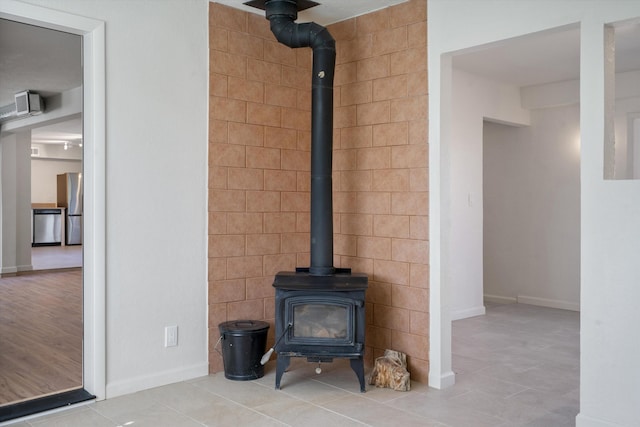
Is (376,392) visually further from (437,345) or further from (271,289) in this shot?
(271,289)

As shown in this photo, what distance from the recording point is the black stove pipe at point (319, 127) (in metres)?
3.78

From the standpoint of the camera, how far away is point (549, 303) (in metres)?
6.68

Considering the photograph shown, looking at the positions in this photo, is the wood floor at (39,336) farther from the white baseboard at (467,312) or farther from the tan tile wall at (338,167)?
the white baseboard at (467,312)

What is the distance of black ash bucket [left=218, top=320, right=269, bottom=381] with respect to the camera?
370cm

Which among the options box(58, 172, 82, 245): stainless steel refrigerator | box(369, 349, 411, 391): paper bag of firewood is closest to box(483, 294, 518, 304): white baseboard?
box(369, 349, 411, 391): paper bag of firewood

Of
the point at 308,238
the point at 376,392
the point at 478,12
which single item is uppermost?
the point at 478,12

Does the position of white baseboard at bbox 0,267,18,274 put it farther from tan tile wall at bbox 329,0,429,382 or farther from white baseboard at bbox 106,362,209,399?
tan tile wall at bbox 329,0,429,382

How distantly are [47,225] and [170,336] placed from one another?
116 cm

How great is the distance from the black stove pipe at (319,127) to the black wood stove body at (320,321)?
0.77 ft

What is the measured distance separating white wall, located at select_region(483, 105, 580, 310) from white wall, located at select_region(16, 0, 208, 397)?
4428mm

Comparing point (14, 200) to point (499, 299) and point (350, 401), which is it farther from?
point (499, 299)

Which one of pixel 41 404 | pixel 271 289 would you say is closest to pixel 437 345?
pixel 271 289

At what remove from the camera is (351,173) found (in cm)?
426

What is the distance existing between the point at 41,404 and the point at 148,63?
2.11 m
